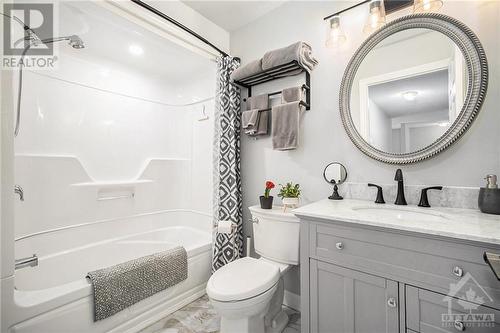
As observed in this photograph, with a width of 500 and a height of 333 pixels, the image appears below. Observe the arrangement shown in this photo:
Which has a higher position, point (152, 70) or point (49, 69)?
point (152, 70)

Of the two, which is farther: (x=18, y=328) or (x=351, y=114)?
(x=351, y=114)

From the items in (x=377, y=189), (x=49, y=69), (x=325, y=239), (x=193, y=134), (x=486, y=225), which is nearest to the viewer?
(x=486, y=225)

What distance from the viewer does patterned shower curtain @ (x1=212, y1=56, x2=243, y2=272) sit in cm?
196

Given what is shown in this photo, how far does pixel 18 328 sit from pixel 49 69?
1970 mm

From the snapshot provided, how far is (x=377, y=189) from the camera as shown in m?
1.44

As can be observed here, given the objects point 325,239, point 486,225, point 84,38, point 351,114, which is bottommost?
point 325,239

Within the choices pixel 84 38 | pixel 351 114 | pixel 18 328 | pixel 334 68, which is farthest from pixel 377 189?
pixel 84 38

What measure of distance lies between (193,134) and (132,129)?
26.9 inches

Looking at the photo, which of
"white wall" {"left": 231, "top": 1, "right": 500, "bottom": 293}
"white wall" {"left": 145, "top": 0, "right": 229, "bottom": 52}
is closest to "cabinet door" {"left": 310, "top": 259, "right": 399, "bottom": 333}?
"white wall" {"left": 231, "top": 1, "right": 500, "bottom": 293}

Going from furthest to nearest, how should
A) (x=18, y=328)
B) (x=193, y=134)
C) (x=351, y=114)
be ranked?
1. (x=193, y=134)
2. (x=351, y=114)
3. (x=18, y=328)

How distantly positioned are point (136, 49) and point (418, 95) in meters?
2.38

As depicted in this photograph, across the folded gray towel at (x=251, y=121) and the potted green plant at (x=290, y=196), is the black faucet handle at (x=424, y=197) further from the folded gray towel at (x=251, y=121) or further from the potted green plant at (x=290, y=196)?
the folded gray towel at (x=251, y=121)

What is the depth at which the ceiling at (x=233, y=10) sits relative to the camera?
1.94 metres

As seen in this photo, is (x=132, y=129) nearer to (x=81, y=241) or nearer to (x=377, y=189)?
(x=81, y=241)
